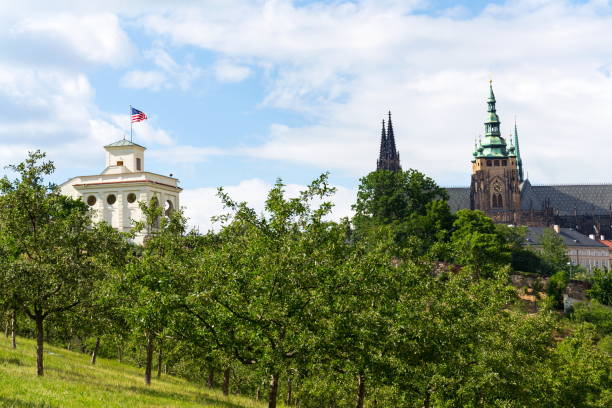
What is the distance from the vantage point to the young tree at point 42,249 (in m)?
33.0

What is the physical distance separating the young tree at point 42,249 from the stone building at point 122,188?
49.9m

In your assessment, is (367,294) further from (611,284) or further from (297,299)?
(611,284)

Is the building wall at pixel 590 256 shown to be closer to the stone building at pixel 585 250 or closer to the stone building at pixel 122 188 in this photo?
the stone building at pixel 585 250

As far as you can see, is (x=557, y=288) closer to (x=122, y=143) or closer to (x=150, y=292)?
(x=122, y=143)

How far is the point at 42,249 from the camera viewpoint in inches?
1361

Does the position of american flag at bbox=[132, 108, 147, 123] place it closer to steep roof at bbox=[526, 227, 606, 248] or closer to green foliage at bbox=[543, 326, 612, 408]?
green foliage at bbox=[543, 326, 612, 408]

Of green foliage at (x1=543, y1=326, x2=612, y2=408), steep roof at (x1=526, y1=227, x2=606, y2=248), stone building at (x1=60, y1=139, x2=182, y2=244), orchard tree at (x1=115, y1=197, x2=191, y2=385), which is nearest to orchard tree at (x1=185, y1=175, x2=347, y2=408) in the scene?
orchard tree at (x1=115, y1=197, x2=191, y2=385)

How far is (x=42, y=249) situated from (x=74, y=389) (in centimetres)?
677

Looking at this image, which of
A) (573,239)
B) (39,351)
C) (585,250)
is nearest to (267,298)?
(39,351)

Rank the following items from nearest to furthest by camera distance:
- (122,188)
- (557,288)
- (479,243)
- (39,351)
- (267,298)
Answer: (267,298)
(39,351)
(122,188)
(479,243)
(557,288)

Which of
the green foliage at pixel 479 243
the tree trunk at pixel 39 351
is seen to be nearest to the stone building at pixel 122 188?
the green foliage at pixel 479 243

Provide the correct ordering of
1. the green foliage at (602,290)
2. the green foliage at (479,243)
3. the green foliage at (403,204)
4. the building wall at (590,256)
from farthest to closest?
1. the building wall at (590,256)
2. the green foliage at (403,204)
3. the green foliage at (602,290)
4. the green foliage at (479,243)

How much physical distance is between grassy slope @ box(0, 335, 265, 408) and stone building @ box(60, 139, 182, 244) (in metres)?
44.2

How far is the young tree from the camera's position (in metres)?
33.0
